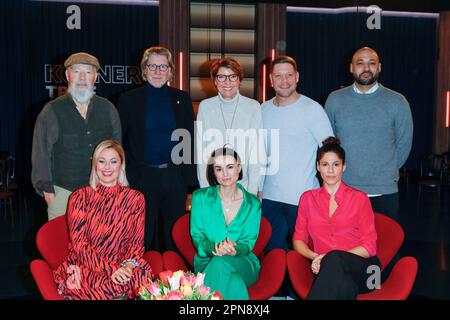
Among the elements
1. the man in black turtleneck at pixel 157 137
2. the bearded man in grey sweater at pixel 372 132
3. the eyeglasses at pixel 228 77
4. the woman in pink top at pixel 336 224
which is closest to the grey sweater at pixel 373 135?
the bearded man in grey sweater at pixel 372 132

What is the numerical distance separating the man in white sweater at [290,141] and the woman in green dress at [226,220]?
363 mm

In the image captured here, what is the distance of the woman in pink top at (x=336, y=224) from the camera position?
3029 mm

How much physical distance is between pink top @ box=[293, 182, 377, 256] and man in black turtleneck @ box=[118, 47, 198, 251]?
0.98m

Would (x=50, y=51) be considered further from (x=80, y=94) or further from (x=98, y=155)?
(x=98, y=155)

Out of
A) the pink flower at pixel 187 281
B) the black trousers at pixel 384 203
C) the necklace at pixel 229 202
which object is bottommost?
the pink flower at pixel 187 281

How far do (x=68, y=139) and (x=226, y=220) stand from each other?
45.9 inches

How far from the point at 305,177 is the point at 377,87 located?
887mm

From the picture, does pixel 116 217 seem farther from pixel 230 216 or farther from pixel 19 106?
pixel 19 106

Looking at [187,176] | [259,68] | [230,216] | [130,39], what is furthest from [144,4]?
[230,216]

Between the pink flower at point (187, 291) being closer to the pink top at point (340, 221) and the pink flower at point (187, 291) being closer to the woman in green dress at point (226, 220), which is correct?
the woman in green dress at point (226, 220)

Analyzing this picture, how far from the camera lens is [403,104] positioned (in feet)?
12.3

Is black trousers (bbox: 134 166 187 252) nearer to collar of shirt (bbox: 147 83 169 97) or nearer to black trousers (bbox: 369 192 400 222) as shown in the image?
collar of shirt (bbox: 147 83 169 97)

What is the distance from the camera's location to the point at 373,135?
3682 millimetres

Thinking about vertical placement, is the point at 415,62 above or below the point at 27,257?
above
